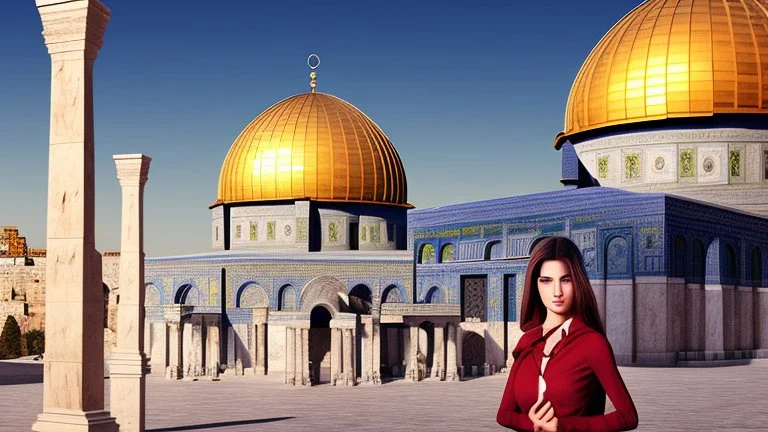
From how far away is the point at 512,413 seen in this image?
160 inches

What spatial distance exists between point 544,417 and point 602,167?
1184 inches

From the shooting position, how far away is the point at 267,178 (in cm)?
3881

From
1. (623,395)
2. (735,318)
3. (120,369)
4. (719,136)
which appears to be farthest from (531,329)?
(719,136)

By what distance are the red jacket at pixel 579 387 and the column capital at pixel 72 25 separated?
6859 millimetres

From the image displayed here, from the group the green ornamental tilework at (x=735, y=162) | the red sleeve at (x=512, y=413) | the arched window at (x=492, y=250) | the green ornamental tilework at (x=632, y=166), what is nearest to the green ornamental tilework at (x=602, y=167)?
the green ornamental tilework at (x=632, y=166)

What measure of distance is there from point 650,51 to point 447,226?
766cm

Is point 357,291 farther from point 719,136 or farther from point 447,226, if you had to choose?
point 719,136

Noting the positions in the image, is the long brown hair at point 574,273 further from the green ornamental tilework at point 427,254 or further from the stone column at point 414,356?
the green ornamental tilework at point 427,254

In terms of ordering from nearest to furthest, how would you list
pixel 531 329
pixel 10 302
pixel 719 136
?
1. pixel 531 329
2. pixel 719 136
3. pixel 10 302

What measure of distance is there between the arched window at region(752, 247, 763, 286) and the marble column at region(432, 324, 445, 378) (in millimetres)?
9982

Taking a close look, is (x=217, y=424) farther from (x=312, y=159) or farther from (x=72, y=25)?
(x=312, y=159)

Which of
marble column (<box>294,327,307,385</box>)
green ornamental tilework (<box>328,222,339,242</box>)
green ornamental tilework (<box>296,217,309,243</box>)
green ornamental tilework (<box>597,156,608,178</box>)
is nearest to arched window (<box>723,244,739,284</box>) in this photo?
green ornamental tilework (<box>597,156,608,178</box>)

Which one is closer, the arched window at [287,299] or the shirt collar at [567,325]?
the shirt collar at [567,325]

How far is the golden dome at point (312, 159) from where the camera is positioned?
38438 mm
